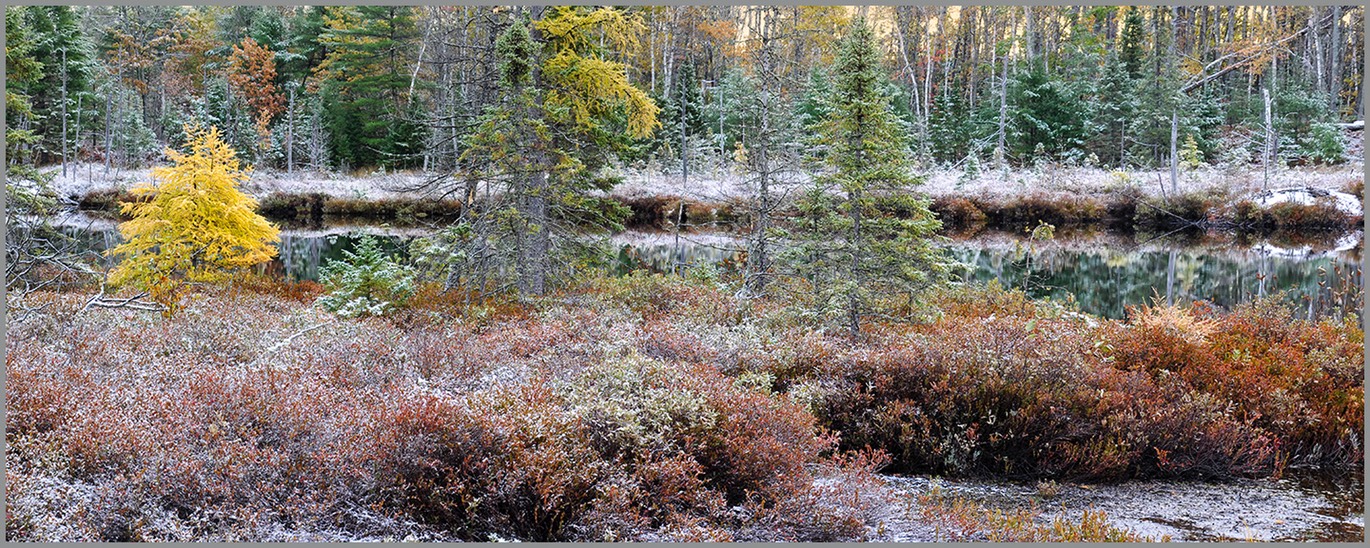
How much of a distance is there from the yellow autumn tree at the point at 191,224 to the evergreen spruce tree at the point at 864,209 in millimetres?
8029

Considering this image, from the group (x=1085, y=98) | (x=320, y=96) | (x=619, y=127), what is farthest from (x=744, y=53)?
(x=619, y=127)

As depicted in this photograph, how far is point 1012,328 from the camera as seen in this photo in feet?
26.1

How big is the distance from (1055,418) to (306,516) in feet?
17.2

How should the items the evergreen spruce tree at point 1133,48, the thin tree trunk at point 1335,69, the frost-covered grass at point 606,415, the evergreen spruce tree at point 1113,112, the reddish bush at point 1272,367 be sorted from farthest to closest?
the thin tree trunk at point 1335,69 < the evergreen spruce tree at point 1133,48 < the evergreen spruce tree at point 1113,112 < the reddish bush at point 1272,367 < the frost-covered grass at point 606,415

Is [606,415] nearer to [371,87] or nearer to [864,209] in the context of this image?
[864,209]

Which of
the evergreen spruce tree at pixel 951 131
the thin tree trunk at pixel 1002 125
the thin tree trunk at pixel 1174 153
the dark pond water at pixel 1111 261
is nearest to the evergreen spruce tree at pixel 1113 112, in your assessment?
the thin tree trunk at pixel 1002 125

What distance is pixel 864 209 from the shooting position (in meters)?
10.1

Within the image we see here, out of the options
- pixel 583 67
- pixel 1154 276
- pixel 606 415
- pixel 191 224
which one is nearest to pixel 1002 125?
pixel 1154 276

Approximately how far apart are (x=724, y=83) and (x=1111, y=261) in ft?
80.0

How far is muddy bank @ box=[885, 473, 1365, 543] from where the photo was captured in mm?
5355

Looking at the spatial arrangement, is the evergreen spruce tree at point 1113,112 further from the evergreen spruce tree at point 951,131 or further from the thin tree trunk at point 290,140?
the thin tree trunk at point 290,140

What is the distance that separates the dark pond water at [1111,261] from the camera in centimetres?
1641

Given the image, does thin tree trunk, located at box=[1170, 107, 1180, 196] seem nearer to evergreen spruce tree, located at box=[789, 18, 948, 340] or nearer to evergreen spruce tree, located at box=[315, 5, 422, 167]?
evergreen spruce tree, located at box=[789, 18, 948, 340]

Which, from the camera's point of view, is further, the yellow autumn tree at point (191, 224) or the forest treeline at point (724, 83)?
the forest treeline at point (724, 83)
